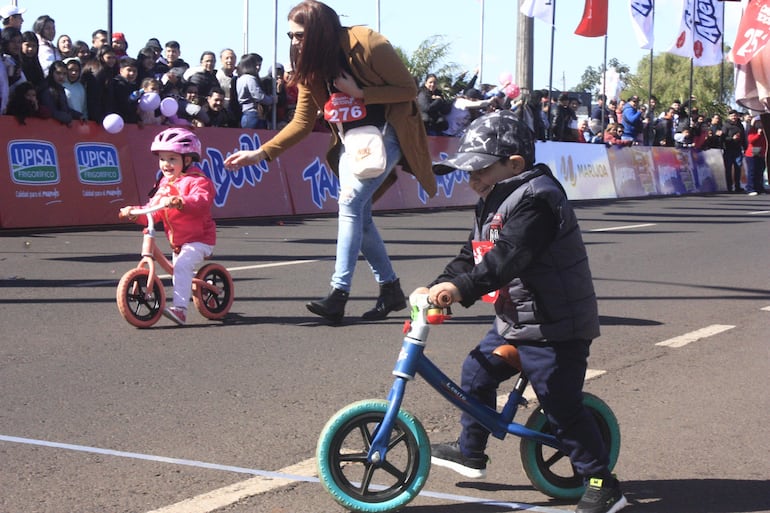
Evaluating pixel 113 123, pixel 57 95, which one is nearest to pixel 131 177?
pixel 113 123

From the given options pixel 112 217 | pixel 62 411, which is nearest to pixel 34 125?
pixel 112 217

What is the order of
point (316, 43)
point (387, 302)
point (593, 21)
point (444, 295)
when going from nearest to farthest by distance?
point (444, 295)
point (316, 43)
point (387, 302)
point (593, 21)

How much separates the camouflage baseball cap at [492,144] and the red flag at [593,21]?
2336 centimetres

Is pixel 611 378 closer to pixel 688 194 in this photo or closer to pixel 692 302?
pixel 692 302

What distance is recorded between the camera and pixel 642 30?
28.3m

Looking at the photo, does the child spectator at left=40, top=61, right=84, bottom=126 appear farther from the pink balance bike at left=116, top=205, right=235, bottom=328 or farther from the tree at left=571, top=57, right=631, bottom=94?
the tree at left=571, top=57, right=631, bottom=94

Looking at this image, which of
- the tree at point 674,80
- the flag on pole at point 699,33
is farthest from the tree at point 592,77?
the flag on pole at point 699,33

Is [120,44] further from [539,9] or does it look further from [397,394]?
[397,394]

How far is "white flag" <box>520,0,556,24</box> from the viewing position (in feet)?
82.4

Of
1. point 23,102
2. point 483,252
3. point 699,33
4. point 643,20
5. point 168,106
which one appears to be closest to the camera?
point 483,252

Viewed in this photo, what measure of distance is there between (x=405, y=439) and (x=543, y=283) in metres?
0.68

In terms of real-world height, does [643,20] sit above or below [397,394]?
above

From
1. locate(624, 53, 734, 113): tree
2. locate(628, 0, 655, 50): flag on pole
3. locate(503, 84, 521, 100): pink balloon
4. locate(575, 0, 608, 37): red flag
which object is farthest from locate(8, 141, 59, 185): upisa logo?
locate(624, 53, 734, 113): tree

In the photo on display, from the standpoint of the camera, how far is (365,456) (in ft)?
12.5
